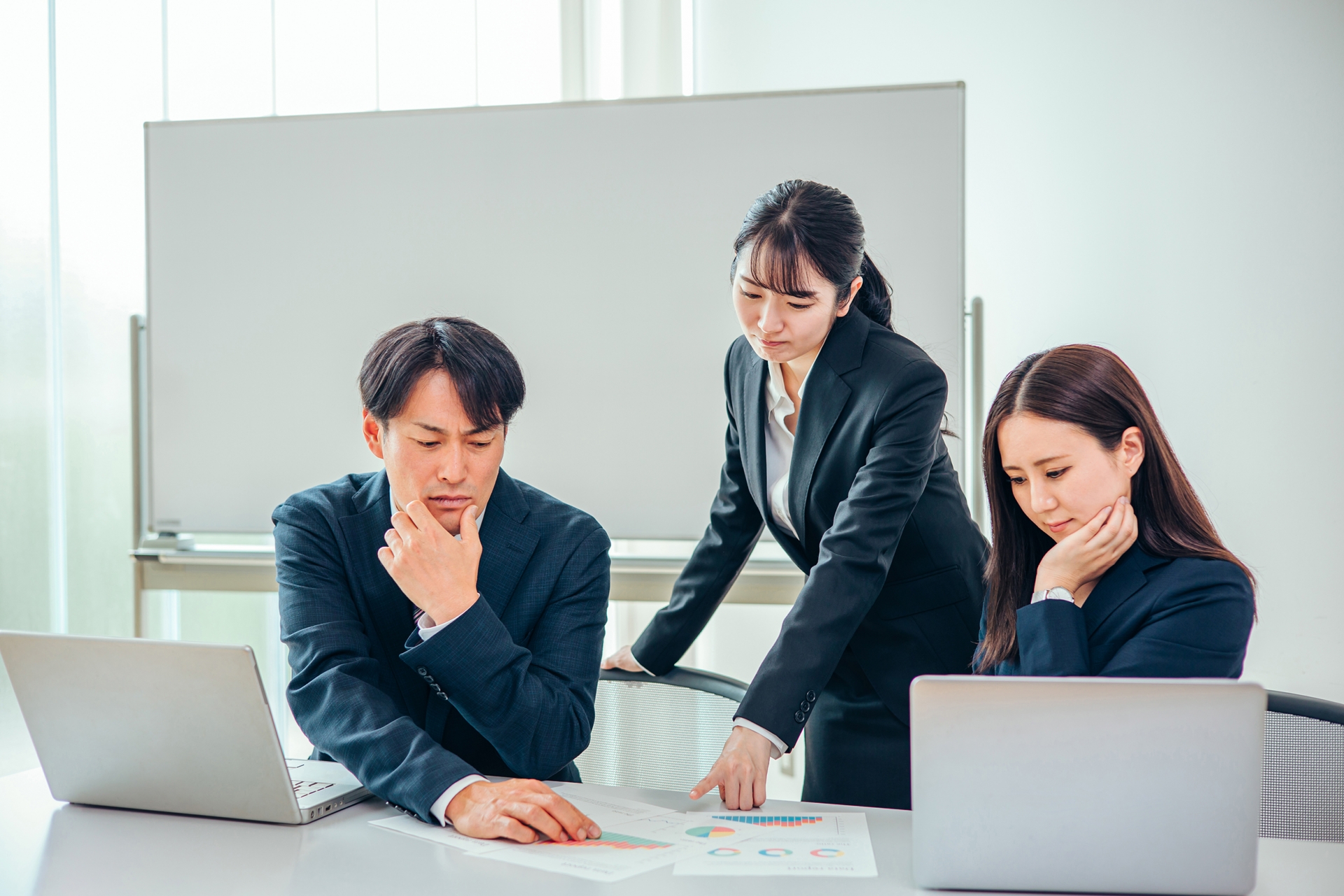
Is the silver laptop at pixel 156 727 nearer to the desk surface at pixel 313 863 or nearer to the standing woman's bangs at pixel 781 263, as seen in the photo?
the desk surface at pixel 313 863

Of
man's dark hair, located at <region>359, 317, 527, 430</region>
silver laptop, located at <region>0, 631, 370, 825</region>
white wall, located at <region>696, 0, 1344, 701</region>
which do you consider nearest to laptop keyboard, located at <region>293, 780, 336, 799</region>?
silver laptop, located at <region>0, 631, 370, 825</region>

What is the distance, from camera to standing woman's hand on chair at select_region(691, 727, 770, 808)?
1214 mm

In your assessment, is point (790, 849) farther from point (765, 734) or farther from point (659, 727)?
point (659, 727)

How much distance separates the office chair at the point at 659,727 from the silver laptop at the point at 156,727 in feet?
2.00

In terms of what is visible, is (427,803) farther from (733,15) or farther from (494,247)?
(733,15)

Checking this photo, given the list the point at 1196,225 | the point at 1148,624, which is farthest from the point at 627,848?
the point at 1196,225

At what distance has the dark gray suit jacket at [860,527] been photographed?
144 centimetres

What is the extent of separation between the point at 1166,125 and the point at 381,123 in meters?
1.93

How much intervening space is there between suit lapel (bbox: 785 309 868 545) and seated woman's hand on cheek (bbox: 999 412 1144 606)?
363 millimetres

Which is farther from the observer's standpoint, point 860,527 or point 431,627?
point 860,527

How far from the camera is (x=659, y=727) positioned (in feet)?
5.71

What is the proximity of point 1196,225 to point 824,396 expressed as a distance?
57.4 inches

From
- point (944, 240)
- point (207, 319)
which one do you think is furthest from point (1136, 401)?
point (207, 319)

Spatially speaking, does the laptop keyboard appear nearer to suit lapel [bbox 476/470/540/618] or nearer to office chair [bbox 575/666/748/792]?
suit lapel [bbox 476/470/540/618]
